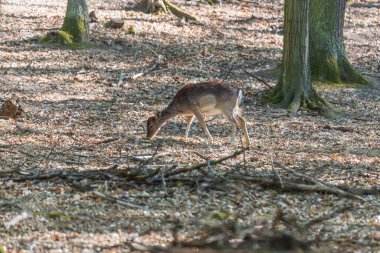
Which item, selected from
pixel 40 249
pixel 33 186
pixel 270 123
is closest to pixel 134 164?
pixel 33 186

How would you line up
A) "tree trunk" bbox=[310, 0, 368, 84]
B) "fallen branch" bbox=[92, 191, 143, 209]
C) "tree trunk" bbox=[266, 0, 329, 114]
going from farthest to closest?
"tree trunk" bbox=[310, 0, 368, 84] → "tree trunk" bbox=[266, 0, 329, 114] → "fallen branch" bbox=[92, 191, 143, 209]

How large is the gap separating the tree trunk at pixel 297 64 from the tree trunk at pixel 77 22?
577 cm

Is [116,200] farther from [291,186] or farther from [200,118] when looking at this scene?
[200,118]

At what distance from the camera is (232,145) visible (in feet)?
35.7

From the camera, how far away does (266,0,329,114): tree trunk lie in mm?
13492

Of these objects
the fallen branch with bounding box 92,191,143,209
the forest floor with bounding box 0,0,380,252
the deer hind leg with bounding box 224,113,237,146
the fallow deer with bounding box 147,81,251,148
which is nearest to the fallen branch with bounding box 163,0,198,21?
the forest floor with bounding box 0,0,380,252

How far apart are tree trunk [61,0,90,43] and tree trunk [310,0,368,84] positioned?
17.8ft

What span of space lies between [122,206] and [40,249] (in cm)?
125

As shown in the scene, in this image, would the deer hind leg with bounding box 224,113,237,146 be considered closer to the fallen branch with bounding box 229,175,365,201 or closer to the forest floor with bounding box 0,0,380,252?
the forest floor with bounding box 0,0,380,252

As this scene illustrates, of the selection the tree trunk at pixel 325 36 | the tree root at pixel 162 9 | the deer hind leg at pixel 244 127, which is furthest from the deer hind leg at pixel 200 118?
the tree root at pixel 162 9

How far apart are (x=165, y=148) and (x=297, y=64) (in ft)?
14.2

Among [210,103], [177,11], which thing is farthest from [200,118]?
[177,11]

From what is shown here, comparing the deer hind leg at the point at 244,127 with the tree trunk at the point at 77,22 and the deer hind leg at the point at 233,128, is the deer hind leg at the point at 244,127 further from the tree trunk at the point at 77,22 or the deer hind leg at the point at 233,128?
the tree trunk at the point at 77,22

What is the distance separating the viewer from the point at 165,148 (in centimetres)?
1035
